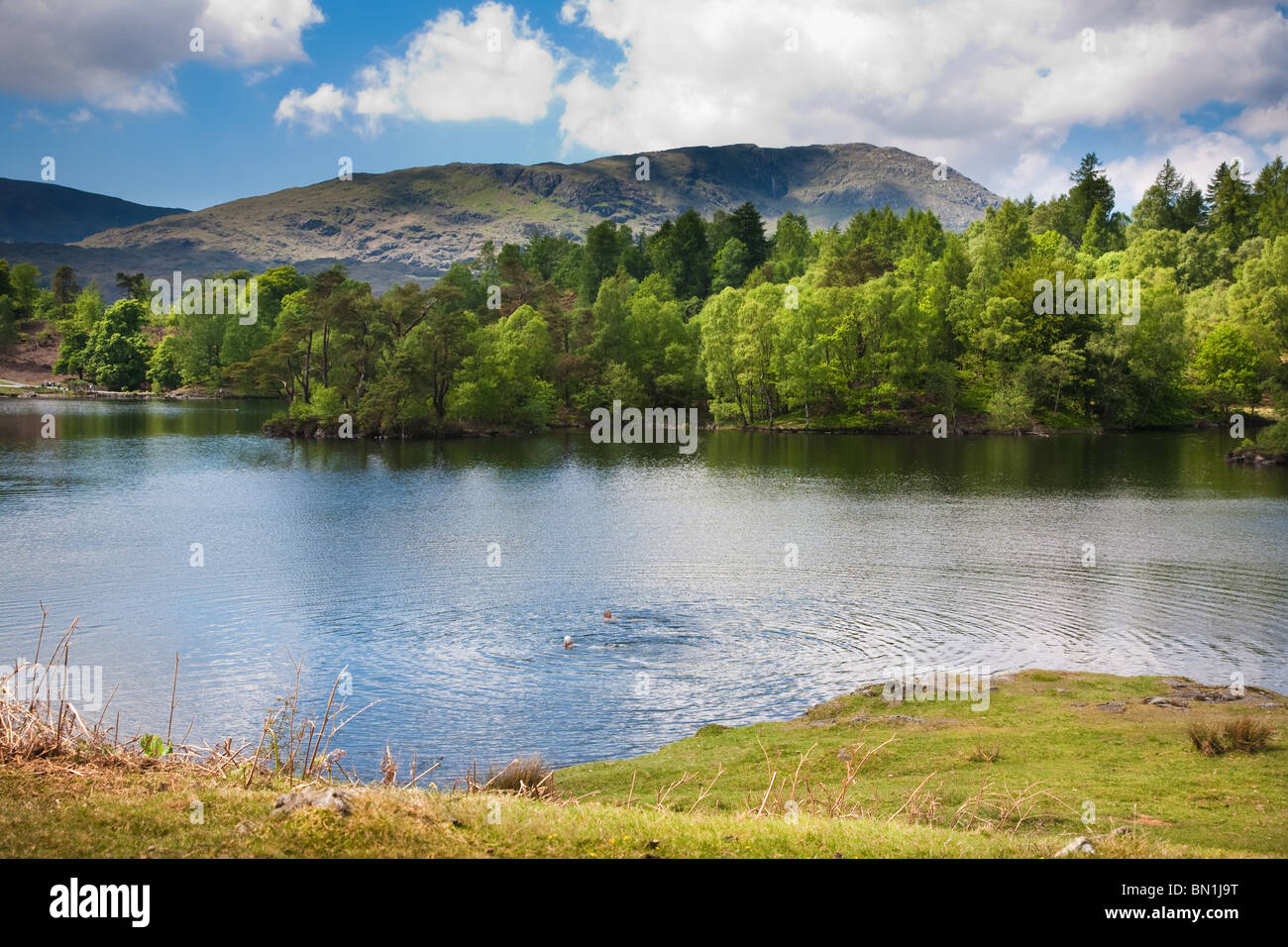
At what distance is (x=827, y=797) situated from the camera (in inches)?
656

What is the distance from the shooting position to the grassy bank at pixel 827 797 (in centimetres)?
946

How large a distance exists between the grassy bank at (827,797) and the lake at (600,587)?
3.81 metres

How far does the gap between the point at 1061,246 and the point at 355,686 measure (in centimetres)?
14996

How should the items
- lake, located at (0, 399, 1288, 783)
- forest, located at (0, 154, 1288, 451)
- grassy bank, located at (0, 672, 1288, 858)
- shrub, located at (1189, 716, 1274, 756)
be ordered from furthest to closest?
1. forest, located at (0, 154, 1288, 451)
2. lake, located at (0, 399, 1288, 783)
3. shrub, located at (1189, 716, 1274, 756)
4. grassy bank, located at (0, 672, 1288, 858)

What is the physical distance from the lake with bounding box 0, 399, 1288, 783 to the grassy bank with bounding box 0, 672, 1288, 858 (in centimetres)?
381

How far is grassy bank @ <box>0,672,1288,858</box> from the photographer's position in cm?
946

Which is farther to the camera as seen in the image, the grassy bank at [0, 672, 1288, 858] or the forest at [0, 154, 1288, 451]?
the forest at [0, 154, 1288, 451]

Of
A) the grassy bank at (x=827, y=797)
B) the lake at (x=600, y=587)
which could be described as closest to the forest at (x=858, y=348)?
the lake at (x=600, y=587)

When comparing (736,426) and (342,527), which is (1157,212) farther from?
(342,527)

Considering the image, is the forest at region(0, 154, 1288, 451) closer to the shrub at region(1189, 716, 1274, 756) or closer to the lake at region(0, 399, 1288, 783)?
the lake at region(0, 399, 1288, 783)

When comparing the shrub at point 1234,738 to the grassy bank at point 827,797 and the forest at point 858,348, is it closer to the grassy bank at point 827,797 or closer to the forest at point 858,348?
the grassy bank at point 827,797

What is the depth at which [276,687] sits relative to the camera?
27.9 m

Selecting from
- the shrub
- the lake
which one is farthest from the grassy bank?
the lake

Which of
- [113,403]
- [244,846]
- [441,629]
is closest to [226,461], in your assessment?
[441,629]
